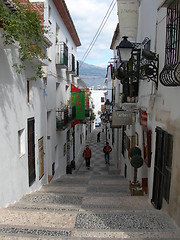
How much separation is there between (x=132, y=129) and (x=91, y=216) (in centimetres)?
608

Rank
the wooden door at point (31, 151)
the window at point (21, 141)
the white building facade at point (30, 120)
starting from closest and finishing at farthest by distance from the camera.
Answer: the white building facade at point (30, 120)
the window at point (21, 141)
the wooden door at point (31, 151)

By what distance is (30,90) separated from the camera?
808 centimetres

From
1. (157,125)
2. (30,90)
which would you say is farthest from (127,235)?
(30,90)

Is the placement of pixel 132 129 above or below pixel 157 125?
below

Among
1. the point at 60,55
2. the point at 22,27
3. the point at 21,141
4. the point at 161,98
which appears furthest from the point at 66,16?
the point at 161,98

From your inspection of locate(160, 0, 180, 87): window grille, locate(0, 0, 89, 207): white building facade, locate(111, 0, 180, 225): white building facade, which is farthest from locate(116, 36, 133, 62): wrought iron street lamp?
locate(0, 0, 89, 207): white building facade

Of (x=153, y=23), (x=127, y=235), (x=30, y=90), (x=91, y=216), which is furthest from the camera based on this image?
(x=30, y=90)

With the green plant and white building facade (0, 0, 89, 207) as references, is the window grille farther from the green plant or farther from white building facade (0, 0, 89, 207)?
white building facade (0, 0, 89, 207)

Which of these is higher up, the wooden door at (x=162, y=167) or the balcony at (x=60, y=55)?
the balcony at (x=60, y=55)

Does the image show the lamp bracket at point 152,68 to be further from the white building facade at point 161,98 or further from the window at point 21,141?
the window at point 21,141

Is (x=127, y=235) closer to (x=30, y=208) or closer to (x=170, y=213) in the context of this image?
(x=170, y=213)

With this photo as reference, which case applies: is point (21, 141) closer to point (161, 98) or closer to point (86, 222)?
point (86, 222)

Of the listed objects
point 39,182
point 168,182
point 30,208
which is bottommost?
point 39,182

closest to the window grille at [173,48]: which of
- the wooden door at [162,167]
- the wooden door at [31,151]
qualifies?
the wooden door at [162,167]
